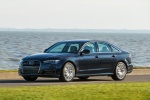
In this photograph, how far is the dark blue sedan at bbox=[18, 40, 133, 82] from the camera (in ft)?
75.0

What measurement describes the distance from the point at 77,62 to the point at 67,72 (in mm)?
577

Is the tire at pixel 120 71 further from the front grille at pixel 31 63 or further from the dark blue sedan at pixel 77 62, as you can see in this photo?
the front grille at pixel 31 63

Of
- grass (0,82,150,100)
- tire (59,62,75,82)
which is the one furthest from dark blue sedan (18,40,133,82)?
grass (0,82,150,100)

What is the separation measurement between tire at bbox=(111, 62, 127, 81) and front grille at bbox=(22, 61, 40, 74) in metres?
3.06

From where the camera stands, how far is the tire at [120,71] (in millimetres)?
24562

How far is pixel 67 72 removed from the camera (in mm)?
22938

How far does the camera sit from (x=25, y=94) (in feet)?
52.6

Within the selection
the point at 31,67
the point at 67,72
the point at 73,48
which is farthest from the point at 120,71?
the point at 31,67

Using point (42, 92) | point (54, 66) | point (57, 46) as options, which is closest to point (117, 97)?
point (42, 92)

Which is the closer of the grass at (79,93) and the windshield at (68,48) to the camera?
the grass at (79,93)

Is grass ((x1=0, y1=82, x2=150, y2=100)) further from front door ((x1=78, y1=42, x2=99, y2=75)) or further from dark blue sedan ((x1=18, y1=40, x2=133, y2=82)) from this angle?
front door ((x1=78, y1=42, x2=99, y2=75))

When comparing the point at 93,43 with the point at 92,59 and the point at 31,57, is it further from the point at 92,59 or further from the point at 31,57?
the point at 31,57

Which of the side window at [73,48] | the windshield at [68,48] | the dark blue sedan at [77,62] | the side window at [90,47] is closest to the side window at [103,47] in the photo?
the dark blue sedan at [77,62]

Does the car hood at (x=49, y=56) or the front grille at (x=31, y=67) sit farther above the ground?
the car hood at (x=49, y=56)
